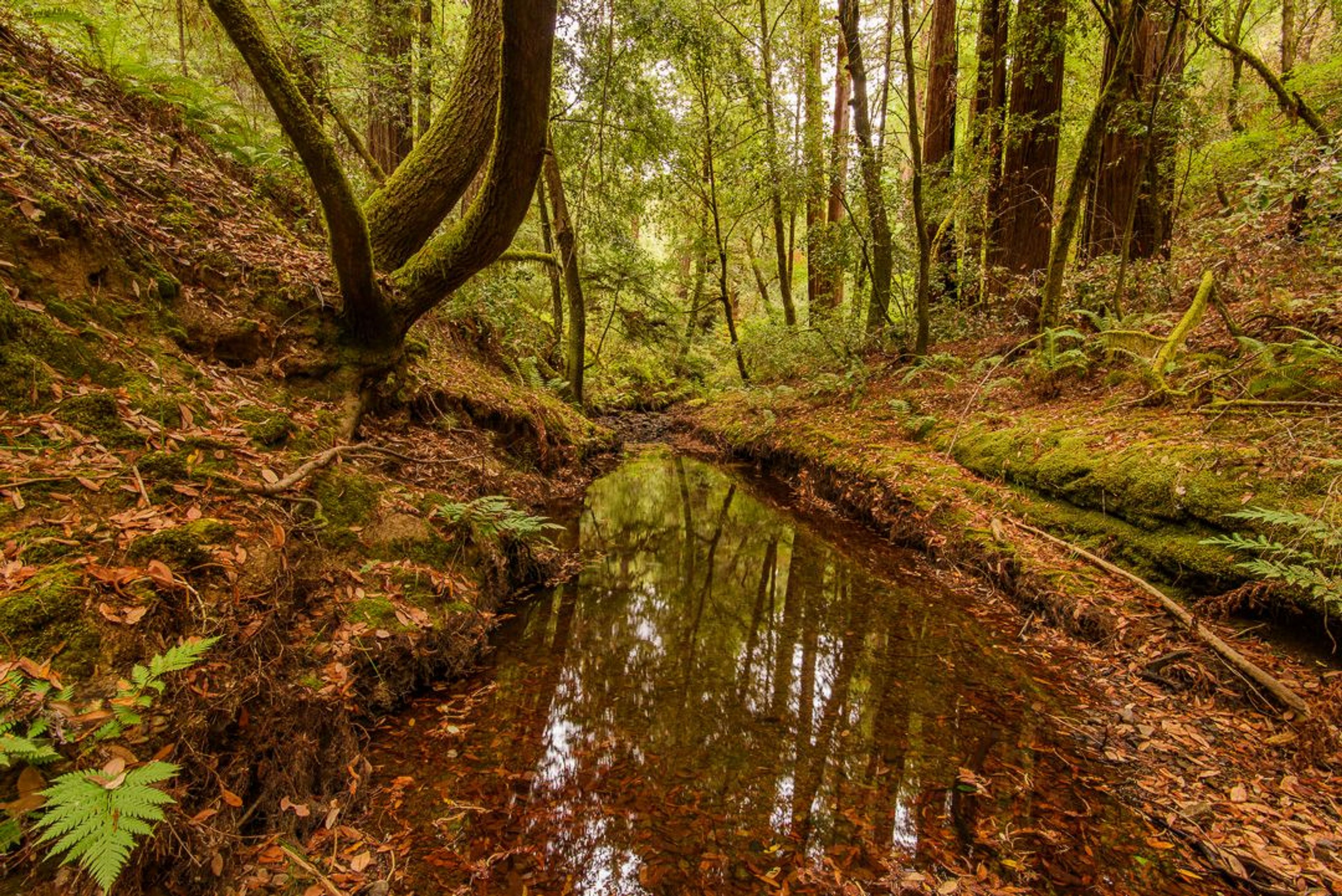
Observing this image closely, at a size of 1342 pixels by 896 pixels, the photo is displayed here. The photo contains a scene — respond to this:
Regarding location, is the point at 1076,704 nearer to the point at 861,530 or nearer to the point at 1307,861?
the point at 1307,861

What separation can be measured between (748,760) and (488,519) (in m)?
2.56

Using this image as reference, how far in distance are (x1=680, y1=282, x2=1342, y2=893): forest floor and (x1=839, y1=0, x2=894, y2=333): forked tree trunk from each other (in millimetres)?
3139

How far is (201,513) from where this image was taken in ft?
8.46

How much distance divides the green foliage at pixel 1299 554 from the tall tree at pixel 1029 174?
238 inches

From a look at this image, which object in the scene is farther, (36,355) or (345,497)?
(345,497)

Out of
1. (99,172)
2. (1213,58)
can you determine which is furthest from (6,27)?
(1213,58)

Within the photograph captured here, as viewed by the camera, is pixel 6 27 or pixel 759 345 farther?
pixel 759 345

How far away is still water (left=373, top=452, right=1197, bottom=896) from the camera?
231cm

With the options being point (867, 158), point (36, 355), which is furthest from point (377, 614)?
point (867, 158)

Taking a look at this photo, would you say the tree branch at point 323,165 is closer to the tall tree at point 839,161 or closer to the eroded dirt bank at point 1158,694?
the eroded dirt bank at point 1158,694

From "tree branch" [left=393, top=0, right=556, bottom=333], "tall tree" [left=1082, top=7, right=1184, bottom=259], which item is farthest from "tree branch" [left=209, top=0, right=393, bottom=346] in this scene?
"tall tree" [left=1082, top=7, right=1184, bottom=259]

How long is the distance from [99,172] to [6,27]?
163 centimetres

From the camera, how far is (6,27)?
401 centimetres

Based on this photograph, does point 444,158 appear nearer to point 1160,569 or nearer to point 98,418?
point 98,418
